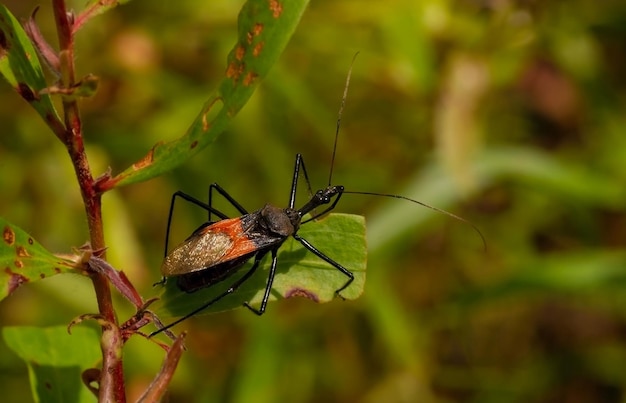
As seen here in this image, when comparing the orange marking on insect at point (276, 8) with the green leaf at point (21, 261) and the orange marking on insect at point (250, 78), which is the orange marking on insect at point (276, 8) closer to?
the orange marking on insect at point (250, 78)

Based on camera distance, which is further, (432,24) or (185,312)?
(432,24)

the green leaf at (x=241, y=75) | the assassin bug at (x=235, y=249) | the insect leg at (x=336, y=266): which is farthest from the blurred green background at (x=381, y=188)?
the green leaf at (x=241, y=75)

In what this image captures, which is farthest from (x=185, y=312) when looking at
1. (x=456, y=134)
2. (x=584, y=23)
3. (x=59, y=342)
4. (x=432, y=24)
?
(x=584, y=23)

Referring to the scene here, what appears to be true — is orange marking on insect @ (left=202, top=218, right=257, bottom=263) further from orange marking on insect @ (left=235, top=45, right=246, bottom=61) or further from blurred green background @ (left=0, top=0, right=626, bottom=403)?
blurred green background @ (left=0, top=0, right=626, bottom=403)

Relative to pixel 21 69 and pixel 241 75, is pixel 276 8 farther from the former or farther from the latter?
pixel 21 69

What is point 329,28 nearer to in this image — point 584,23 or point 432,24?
point 432,24

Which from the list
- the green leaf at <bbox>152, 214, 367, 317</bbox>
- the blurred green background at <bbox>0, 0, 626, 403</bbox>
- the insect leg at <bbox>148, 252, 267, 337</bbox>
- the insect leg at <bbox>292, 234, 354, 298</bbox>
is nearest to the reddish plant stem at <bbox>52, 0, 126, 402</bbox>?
the insect leg at <bbox>148, 252, 267, 337</bbox>

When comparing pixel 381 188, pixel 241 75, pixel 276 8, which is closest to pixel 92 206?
pixel 241 75
